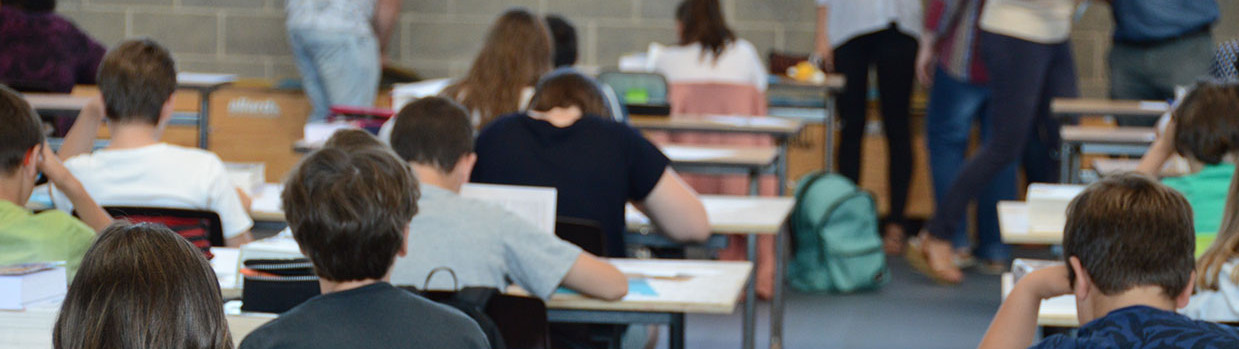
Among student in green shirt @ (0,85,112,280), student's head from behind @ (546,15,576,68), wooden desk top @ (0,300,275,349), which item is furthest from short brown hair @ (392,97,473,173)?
student's head from behind @ (546,15,576,68)

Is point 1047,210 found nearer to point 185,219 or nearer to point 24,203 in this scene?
point 185,219

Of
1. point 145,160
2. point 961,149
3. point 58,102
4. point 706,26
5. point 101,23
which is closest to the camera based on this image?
point 145,160

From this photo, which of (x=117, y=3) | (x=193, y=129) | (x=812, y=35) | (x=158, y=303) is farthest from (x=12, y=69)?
(x=158, y=303)

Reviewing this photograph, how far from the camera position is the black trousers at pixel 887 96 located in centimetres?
652

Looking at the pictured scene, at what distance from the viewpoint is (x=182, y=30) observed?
8102 mm

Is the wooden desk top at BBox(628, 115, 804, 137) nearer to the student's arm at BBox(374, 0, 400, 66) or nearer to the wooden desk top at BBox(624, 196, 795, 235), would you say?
the wooden desk top at BBox(624, 196, 795, 235)

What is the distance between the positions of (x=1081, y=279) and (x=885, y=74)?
470 centimetres

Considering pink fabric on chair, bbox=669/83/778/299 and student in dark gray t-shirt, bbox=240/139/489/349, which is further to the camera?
pink fabric on chair, bbox=669/83/778/299

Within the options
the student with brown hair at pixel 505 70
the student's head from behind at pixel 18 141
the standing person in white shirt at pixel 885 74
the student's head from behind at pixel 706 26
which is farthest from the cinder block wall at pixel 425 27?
the student's head from behind at pixel 18 141

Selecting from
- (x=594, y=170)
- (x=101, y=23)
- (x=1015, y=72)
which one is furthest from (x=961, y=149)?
(x=101, y=23)

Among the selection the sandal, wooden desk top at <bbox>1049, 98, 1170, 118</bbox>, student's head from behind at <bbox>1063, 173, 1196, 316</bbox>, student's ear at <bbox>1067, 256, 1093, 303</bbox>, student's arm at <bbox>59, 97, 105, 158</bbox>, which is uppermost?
student's head from behind at <bbox>1063, 173, 1196, 316</bbox>

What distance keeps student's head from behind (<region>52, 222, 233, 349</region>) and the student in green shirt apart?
1103mm

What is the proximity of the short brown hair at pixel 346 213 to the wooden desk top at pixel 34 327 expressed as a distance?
0.14m

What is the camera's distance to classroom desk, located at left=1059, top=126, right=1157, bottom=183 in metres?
5.03
